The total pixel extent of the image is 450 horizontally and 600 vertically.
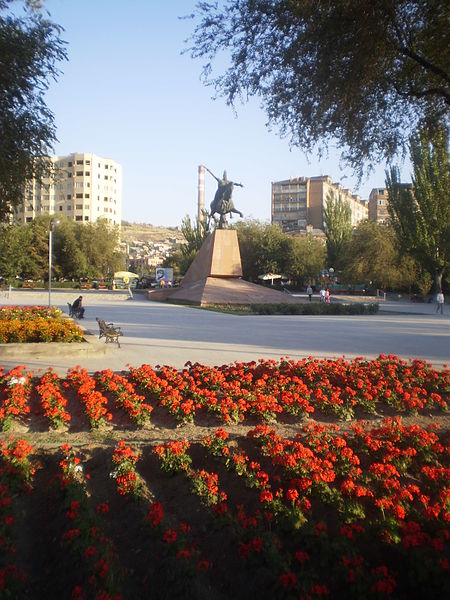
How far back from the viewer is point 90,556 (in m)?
2.92

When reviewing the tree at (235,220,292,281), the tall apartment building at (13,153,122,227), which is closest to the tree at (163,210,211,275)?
the tree at (235,220,292,281)

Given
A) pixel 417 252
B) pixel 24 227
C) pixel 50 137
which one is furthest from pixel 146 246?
pixel 50 137

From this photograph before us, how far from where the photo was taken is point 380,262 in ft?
161

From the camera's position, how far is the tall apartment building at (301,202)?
120m

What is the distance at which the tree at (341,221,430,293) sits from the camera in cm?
4753

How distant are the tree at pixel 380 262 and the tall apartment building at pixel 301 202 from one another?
2559 inches

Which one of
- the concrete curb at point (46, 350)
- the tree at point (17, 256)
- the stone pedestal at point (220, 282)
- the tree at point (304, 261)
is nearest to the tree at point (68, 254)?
the tree at point (17, 256)

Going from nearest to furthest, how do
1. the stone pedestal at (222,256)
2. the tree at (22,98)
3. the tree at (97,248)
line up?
the tree at (22,98), the stone pedestal at (222,256), the tree at (97,248)

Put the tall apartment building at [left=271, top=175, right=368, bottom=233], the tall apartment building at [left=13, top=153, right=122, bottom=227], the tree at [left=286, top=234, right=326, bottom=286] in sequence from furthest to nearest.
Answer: the tall apartment building at [left=271, top=175, right=368, bottom=233], the tall apartment building at [left=13, top=153, right=122, bottom=227], the tree at [left=286, top=234, right=326, bottom=286]

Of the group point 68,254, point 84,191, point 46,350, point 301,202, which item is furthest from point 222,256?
point 301,202

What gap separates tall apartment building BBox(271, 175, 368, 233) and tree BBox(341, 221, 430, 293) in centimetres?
6499

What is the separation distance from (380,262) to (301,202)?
77.9m

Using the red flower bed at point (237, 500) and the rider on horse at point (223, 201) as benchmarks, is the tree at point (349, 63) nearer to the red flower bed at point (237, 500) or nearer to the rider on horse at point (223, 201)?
the red flower bed at point (237, 500)

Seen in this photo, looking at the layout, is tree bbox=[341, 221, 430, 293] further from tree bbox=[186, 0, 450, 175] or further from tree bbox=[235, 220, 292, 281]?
tree bbox=[186, 0, 450, 175]
